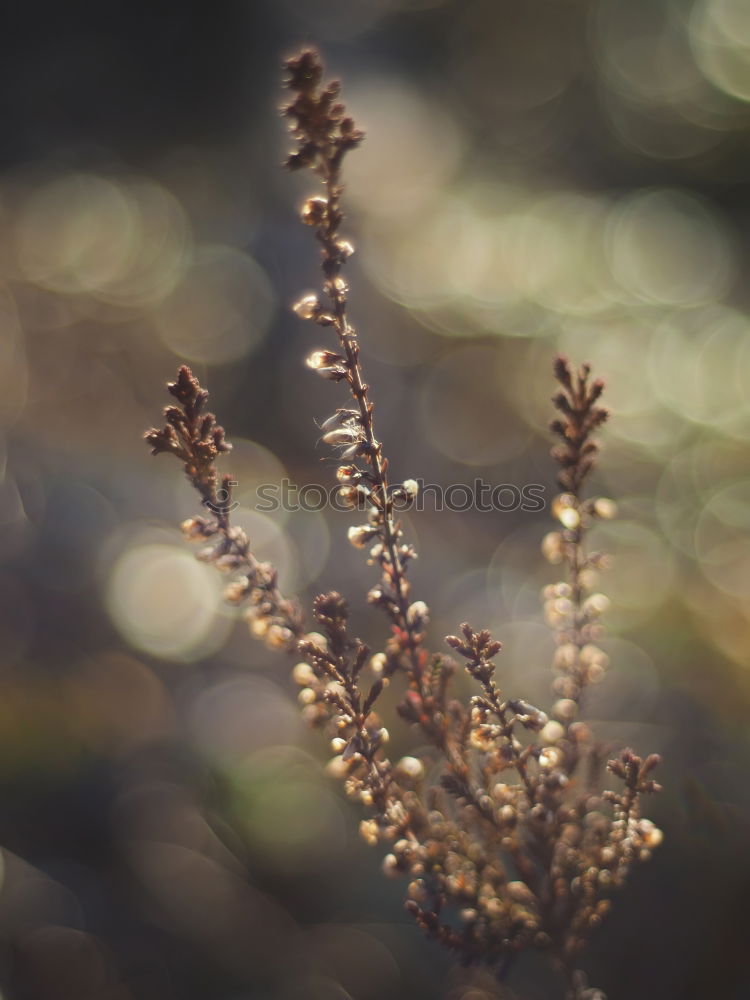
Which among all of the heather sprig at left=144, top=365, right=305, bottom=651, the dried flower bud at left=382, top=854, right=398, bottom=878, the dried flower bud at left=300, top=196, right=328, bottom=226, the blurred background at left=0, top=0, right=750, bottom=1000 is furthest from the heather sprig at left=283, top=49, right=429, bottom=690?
the dried flower bud at left=382, top=854, right=398, bottom=878

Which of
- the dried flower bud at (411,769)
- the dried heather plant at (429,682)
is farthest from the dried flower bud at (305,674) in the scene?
the dried flower bud at (411,769)

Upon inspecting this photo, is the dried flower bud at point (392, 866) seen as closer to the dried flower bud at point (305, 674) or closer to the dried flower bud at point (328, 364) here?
the dried flower bud at point (305, 674)

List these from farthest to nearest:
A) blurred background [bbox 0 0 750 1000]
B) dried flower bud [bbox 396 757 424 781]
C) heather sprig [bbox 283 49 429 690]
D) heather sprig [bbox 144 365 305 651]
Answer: blurred background [bbox 0 0 750 1000] < dried flower bud [bbox 396 757 424 781] < heather sprig [bbox 144 365 305 651] < heather sprig [bbox 283 49 429 690]

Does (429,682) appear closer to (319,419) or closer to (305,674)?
(305,674)

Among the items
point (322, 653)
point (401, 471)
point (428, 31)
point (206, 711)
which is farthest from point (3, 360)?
point (428, 31)

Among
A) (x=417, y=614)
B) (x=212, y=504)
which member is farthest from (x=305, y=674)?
(x=212, y=504)

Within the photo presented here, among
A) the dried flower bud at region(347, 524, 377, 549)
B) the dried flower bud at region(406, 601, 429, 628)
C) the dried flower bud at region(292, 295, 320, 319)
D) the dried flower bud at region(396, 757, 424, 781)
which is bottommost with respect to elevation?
the dried flower bud at region(396, 757, 424, 781)

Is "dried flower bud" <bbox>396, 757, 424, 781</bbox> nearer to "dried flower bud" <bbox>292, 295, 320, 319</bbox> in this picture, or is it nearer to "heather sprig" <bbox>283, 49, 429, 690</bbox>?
"heather sprig" <bbox>283, 49, 429, 690</bbox>
